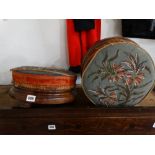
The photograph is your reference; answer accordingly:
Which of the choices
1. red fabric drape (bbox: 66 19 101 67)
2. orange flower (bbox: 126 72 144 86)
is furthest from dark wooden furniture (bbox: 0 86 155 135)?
red fabric drape (bbox: 66 19 101 67)

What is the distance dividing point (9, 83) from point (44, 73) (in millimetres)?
587

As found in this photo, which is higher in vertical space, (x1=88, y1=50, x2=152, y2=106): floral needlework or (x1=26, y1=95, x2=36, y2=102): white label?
(x1=88, y1=50, x2=152, y2=106): floral needlework

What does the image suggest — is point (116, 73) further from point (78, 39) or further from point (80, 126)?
point (78, 39)

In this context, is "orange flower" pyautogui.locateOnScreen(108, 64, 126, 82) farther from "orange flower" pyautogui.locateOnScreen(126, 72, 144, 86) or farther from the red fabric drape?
the red fabric drape

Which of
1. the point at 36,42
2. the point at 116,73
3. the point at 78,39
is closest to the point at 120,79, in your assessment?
the point at 116,73

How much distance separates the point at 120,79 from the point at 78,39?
17.2 inches

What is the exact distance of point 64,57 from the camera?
1464mm

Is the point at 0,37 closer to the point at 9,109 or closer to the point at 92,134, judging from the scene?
the point at 9,109

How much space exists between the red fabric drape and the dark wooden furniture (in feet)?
1.35

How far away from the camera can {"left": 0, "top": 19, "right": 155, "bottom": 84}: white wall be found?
4.52 ft

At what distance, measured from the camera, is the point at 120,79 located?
103cm

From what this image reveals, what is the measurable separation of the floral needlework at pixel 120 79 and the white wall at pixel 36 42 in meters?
0.49

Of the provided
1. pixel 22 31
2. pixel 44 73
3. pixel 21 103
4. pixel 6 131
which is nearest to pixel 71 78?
pixel 44 73

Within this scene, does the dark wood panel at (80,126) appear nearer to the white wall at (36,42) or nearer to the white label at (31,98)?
the white label at (31,98)
